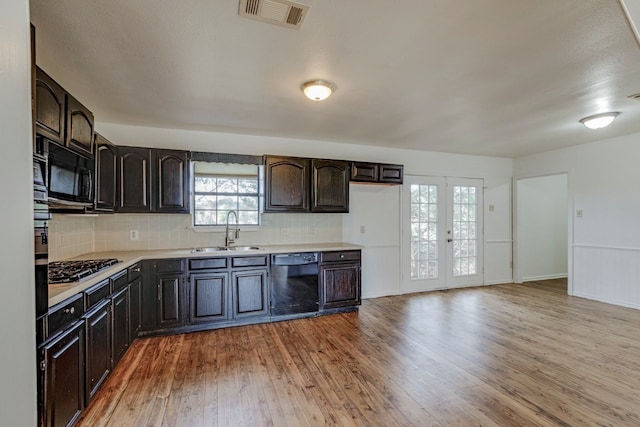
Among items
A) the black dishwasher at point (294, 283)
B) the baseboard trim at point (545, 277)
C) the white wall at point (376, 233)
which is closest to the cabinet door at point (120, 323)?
the black dishwasher at point (294, 283)

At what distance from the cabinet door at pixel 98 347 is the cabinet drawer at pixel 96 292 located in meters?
0.05

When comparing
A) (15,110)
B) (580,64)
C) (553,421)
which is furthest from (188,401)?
(580,64)

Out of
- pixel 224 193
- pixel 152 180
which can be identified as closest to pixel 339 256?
pixel 224 193

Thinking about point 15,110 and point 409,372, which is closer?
point 15,110

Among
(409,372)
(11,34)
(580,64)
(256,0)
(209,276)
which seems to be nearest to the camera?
(11,34)

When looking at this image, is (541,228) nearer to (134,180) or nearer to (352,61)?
(352,61)

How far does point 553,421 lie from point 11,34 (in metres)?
3.03

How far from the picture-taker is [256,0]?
5.22 ft

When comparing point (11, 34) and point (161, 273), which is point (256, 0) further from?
point (161, 273)

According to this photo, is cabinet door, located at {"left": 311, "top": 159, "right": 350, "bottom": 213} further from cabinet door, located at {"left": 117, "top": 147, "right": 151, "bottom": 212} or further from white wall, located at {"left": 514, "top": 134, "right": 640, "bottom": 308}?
white wall, located at {"left": 514, "top": 134, "right": 640, "bottom": 308}

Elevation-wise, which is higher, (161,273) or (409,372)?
(161,273)

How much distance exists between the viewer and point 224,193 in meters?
4.06

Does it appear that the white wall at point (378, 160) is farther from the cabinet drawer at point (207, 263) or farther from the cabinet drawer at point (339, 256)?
the cabinet drawer at point (207, 263)

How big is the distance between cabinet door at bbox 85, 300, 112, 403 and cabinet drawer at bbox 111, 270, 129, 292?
0.53 feet
